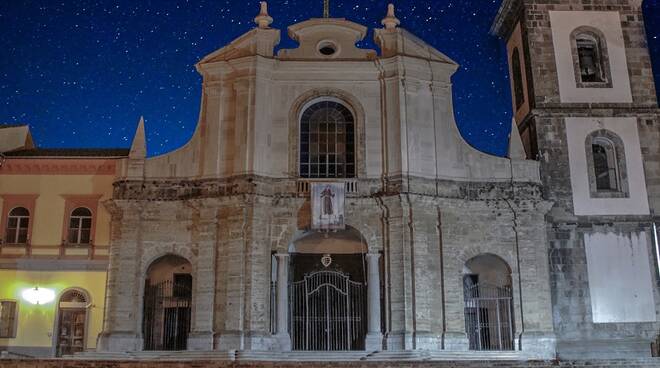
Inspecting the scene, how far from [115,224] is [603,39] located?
2136cm

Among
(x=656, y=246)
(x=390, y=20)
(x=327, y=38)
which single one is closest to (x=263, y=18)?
(x=327, y=38)

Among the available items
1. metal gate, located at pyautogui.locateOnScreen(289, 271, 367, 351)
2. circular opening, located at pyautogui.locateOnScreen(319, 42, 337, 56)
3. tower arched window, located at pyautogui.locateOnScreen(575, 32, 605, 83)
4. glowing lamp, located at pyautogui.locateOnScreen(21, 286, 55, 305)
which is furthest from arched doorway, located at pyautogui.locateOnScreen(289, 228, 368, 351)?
tower arched window, located at pyautogui.locateOnScreen(575, 32, 605, 83)

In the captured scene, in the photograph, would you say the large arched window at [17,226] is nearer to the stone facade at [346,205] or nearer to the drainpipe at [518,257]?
the stone facade at [346,205]

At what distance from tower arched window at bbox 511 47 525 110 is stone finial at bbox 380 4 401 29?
6.80m

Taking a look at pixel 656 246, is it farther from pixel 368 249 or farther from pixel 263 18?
pixel 263 18

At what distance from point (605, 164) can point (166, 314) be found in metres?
18.5

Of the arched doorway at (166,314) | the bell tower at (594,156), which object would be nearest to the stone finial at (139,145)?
the arched doorway at (166,314)

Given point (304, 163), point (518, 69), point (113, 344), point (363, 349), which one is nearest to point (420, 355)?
point (363, 349)

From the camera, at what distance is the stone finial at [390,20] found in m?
29.5

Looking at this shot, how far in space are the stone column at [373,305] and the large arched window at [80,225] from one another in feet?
38.2

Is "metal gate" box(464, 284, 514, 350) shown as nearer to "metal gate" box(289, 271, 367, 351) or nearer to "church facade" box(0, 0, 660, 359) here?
"church facade" box(0, 0, 660, 359)

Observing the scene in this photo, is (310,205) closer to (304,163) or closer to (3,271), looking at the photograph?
(304,163)

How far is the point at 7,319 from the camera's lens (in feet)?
95.8

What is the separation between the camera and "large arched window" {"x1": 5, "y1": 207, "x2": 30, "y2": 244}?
98.5ft
